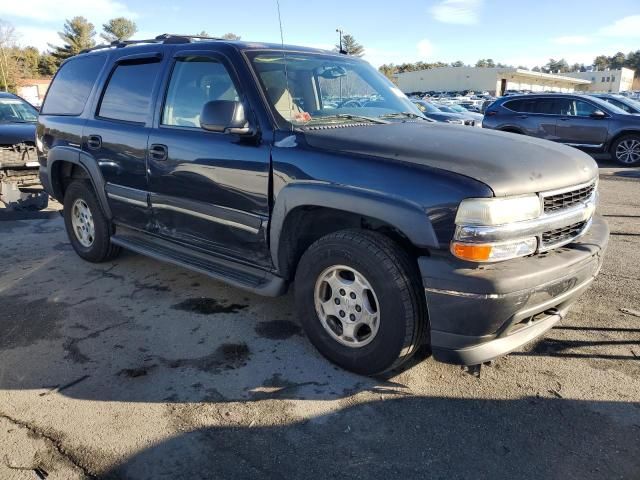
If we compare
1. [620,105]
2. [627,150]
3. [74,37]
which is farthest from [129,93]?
[74,37]

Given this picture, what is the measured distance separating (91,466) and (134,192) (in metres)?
2.46

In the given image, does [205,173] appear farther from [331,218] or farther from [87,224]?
[87,224]

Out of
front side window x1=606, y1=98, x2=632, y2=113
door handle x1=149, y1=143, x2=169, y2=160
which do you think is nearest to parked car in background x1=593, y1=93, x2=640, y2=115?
front side window x1=606, y1=98, x2=632, y2=113

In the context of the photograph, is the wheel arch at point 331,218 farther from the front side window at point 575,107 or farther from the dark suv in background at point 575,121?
the front side window at point 575,107

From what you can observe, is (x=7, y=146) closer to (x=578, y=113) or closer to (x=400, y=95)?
(x=400, y=95)

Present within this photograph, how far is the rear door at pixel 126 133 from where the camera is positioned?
420 cm

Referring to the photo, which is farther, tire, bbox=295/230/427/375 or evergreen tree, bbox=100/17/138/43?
evergreen tree, bbox=100/17/138/43

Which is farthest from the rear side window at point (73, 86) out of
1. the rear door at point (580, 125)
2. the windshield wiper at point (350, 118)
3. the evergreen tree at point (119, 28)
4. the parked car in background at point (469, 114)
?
the evergreen tree at point (119, 28)

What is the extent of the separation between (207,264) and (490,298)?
85.6 inches

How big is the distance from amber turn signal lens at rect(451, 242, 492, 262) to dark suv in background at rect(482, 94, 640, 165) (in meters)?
11.8

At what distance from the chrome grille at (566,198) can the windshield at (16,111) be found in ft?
31.0

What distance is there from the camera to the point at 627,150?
12375 mm

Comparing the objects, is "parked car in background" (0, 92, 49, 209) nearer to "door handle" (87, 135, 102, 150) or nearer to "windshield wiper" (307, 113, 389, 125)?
"door handle" (87, 135, 102, 150)

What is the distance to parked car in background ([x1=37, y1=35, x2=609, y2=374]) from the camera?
8.55 ft
